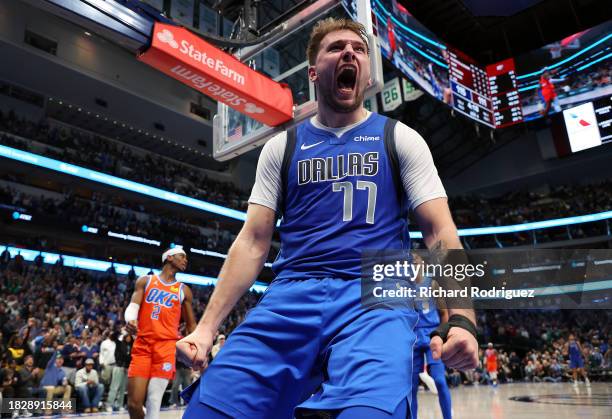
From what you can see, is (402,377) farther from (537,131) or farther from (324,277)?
(537,131)

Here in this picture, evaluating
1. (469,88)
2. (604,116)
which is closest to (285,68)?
(469,88)

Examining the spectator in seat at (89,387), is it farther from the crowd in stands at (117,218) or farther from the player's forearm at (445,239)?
the crowd in stands at (117,218)

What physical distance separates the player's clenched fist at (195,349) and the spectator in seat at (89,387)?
912cm

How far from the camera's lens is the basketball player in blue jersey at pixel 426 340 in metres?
1.84

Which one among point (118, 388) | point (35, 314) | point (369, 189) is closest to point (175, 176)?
point (35, 314)

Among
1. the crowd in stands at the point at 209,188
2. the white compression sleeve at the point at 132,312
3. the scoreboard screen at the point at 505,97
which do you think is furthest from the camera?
the crowd in stands at the point at 209,188

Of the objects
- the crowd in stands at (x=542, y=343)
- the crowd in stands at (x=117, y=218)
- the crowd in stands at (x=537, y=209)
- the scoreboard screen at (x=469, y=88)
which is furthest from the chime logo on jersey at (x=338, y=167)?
the crowd in stands at (x=537, y=209)

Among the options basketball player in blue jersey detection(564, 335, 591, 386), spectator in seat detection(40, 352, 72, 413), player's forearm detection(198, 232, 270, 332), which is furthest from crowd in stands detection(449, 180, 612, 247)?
player's forearm detection(198, 232, 270, 332)

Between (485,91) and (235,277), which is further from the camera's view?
(485,91)

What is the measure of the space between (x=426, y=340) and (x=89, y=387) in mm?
7916

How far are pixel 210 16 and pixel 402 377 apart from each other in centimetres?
930

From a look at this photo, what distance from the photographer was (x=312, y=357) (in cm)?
172

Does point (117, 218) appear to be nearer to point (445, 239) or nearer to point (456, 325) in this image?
point (445, 239)

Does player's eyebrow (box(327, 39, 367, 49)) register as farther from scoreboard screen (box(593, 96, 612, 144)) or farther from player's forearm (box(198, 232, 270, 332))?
scoreboard screen (box(593, 96, 612, 144))
